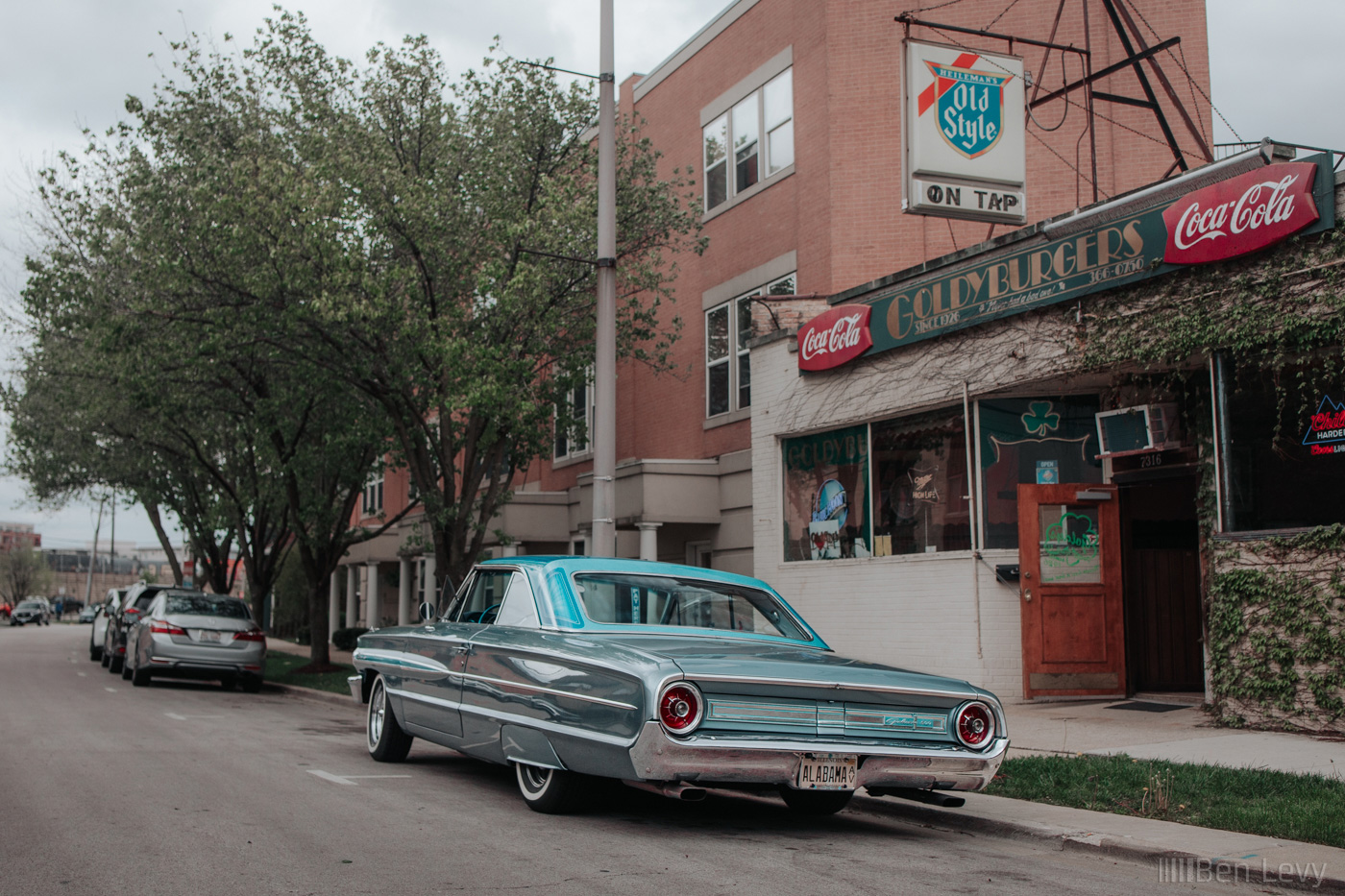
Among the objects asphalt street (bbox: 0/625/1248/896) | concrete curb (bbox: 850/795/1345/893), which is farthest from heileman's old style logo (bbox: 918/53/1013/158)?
asphalt street (bbox: 0/625/1248/896)

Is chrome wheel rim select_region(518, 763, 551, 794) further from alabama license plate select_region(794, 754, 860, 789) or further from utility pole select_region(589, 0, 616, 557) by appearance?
utility pole select_region(589, 0, 616, 557)

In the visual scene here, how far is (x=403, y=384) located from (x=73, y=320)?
647 centimetres

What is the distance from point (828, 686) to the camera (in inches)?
246

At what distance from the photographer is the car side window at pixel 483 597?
8.15 meters

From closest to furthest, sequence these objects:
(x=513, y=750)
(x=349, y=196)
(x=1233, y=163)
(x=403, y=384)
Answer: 1. (x=513, y=750)
2. (x=1233, y=163)
3. (x=349, y=196)
4. (x=403, y=384)

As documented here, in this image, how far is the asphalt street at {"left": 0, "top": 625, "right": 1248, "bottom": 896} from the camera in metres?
5.51

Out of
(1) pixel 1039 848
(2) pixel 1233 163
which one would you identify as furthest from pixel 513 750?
(2) pixel 1233 163

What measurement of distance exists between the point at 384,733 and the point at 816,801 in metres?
3.72

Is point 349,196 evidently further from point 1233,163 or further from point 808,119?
point 1233,163

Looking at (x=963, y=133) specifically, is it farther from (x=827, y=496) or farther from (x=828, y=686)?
(x=828, y=686)

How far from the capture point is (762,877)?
5621 mm

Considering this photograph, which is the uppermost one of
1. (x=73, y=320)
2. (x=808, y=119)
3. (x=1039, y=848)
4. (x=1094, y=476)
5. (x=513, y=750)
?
(x=808, y=119)

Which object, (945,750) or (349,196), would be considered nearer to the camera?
(945,750)

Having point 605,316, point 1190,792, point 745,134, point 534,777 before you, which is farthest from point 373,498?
point 1190,792
